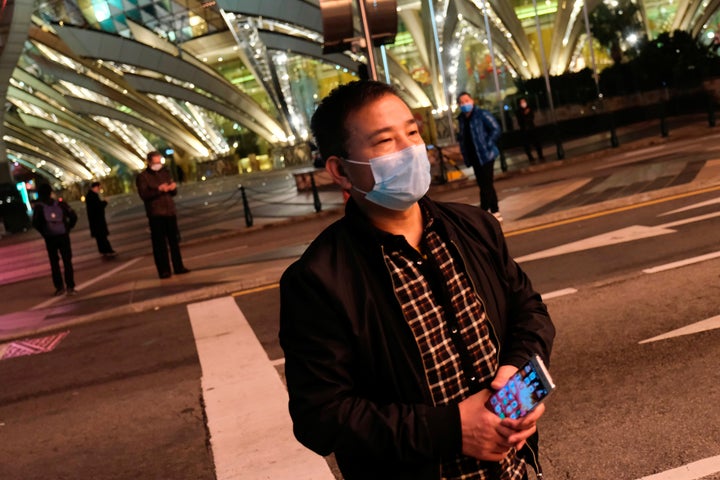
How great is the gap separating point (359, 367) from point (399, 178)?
0.53 metres

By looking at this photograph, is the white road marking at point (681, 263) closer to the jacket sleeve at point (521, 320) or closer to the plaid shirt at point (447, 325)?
the jacket sleeve at point (521, 320)

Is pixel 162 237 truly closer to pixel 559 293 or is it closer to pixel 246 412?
pixel 559 293

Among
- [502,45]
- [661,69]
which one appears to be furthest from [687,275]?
[502,45]

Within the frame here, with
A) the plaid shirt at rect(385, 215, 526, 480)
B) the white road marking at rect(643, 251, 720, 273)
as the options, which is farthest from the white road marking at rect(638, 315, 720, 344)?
the plaid shirt at rect(385, 215, 526, 480)

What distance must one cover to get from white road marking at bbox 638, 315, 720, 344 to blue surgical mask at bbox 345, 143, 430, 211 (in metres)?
4.47

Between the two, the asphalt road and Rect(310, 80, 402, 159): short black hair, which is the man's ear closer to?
Rect(310, 80, 402, 159): short black hair

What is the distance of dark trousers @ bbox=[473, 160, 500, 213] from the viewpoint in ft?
44.1

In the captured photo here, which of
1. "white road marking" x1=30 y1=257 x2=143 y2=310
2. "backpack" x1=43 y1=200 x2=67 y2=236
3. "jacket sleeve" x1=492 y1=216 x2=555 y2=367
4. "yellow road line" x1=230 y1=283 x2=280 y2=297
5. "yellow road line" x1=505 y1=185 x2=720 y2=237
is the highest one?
"backpack" x1=43 y1=200 x2=67 y2=236

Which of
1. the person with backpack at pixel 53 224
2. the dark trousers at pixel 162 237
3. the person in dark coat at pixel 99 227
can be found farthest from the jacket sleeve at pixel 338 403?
the person in dark coat at pixel 99 227

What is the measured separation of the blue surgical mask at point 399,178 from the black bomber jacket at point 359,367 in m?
0.10

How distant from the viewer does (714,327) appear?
6.46m

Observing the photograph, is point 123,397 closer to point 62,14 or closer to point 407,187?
point 407,187

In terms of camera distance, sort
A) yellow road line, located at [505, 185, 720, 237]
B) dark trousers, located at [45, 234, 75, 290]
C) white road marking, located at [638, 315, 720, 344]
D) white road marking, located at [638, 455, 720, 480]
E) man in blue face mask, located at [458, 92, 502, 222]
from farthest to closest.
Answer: dark trousers, located at [45, 234, 75, 290] < man in blue face mask, located at [458, 92, 502, 222] < yellow road line, located at [505, 185, 720, 237] < white road marking, located at [638, 315, 720, 344] < white road marking, located at [638, 455, 720, 480]

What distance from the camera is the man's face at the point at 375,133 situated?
2.41 m
